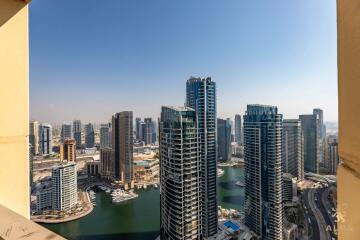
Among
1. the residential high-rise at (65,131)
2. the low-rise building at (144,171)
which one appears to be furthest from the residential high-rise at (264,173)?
the residential high-rise at (65,131)

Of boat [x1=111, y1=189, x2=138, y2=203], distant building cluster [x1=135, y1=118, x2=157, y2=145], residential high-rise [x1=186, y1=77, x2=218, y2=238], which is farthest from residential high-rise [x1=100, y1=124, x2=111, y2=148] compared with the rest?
residential high-rise [x1=186, y1=77, x2=218, y2=238]

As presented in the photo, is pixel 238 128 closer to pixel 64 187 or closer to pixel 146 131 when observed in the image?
pixel 146 131

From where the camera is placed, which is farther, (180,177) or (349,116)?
(180,177)

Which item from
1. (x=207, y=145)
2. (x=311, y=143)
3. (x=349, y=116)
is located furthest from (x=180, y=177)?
(x=311, y=143)

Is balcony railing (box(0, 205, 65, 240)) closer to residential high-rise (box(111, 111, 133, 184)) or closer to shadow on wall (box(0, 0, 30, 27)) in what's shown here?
shadow on wall (box(0, 0, 30, 27))

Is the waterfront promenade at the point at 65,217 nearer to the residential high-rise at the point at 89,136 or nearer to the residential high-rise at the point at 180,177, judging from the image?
the residential high-rise at the point at 180,177

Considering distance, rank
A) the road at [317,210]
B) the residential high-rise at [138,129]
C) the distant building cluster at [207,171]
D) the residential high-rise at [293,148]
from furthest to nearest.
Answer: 1. the residential high-rise at [138,129]
2. the residential high-rise at [293,148]
3. the road at [317,210]
4. the distant building cluster at [207,171]

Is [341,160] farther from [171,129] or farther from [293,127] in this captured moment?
[293,127]
